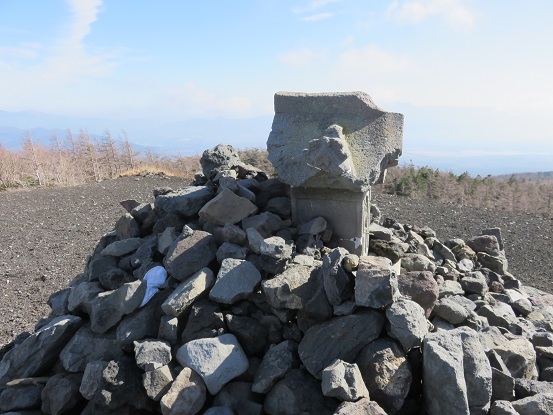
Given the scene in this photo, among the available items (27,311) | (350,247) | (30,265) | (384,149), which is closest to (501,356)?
(350,247)

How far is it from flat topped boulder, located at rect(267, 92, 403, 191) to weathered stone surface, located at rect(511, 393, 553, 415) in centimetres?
231

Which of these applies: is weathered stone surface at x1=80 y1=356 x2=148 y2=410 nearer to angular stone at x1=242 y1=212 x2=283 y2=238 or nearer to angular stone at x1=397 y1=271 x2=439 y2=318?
angular stone at x1=242 y1=212 x2=283 y2=238

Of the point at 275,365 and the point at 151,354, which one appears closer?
the point at 275,365

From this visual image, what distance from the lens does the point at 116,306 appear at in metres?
4.25

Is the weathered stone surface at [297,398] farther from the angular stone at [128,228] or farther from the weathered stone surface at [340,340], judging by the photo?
the angular stone at [128,228]

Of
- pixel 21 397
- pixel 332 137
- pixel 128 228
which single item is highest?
pixel 332 137

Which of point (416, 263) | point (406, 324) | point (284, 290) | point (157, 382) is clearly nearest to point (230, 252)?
point (284, 290)

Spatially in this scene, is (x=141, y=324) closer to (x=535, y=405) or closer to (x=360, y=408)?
(x=360, y=408)

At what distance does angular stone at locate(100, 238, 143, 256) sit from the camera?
5117 millimetres

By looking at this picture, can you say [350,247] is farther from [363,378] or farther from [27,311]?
[27,311]

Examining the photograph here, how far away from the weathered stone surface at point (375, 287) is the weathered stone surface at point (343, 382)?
19.7 inches

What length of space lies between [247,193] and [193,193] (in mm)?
691

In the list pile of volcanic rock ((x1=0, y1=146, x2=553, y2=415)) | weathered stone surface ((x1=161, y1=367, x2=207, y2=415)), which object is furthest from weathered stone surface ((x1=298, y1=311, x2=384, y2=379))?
weathered stone surface ((x1=161, y1=367, x2=207, y2=415))

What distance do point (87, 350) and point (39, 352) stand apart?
556mm
